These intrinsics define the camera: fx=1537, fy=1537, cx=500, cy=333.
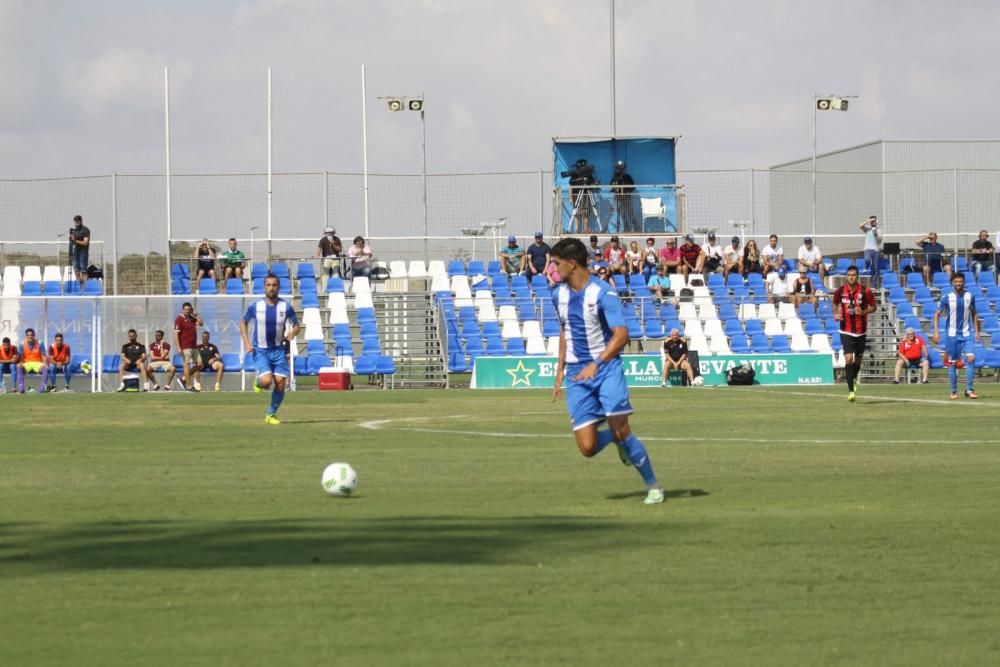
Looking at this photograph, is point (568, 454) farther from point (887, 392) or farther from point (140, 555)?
point (887, 392)

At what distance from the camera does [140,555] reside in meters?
9.15

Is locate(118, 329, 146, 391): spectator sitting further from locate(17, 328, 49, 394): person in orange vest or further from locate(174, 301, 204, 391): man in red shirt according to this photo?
locate(17, 328, 49, 394): person in orange vest

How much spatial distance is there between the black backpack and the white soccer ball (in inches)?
988

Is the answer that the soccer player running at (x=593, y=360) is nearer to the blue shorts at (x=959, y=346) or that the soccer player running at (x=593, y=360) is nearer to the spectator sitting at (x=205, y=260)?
the blue shorts at (x=959, y=346)

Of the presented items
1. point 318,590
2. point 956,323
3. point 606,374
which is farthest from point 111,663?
point 956,323

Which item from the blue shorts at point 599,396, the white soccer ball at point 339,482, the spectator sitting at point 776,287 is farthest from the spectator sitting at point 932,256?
the white soccer ball at point 339,482

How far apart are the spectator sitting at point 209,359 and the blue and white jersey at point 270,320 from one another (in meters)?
14.1

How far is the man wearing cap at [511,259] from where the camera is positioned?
42.7 m

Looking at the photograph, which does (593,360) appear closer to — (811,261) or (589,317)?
(589,317)

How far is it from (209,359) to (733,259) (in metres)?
15.4

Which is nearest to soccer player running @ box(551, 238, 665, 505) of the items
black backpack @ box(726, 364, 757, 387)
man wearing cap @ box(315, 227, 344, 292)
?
black backpack @ box(726, 364, 757, 387)

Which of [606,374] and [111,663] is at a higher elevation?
[606,374]

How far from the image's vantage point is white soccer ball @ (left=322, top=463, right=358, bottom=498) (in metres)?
12.3

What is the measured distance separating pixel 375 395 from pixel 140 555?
23.4 m
